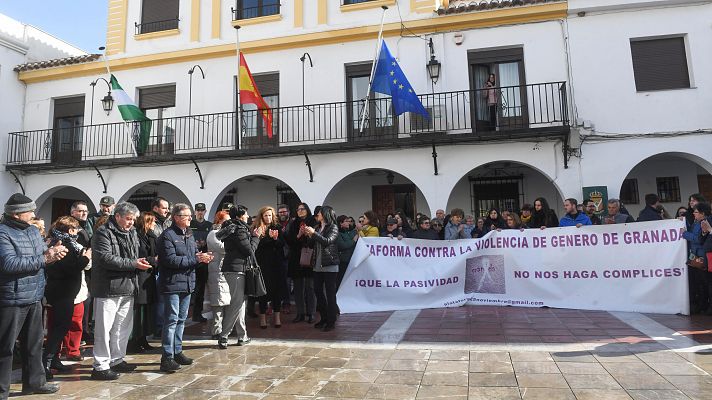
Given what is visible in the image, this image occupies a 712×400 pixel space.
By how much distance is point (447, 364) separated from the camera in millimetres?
4457

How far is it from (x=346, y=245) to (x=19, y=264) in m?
4.36

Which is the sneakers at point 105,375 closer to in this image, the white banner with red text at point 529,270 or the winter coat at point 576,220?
the white banner with red text at point 529,270

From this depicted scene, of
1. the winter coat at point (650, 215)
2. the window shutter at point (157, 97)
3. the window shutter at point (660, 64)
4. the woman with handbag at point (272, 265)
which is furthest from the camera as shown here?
the window shutter at point (157, 97)

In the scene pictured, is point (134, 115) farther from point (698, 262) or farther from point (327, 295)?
point (698, 262)

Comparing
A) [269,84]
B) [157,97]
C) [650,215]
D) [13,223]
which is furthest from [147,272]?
[157,97]

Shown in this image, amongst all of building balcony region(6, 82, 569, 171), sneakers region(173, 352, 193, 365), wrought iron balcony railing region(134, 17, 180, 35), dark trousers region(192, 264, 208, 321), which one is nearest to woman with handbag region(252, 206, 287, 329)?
dark trousers region(192, 264, 208, 321)

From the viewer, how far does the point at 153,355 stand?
5.24m

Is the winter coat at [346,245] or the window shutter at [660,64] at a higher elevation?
the window shutter at [660,64]

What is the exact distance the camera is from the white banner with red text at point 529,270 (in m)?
6.70

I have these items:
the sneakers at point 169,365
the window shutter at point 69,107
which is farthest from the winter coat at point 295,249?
the window shutter at point 69,107

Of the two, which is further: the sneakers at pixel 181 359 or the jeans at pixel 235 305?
the jeans at pixel 235 305

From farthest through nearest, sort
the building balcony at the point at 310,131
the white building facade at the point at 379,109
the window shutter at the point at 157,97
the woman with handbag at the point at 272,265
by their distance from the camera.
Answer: the window shutter at the point at 157,97
the building balcony at the point at 310,131
the white building facade at the point at 379,109
the woman with handbag at the point at 272,265

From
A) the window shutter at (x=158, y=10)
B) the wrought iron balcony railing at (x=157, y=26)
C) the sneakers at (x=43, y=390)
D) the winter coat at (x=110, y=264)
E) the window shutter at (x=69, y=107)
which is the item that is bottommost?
the sneakers at (x=43, y=390)

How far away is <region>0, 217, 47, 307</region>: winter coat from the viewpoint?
3609 millimetres
